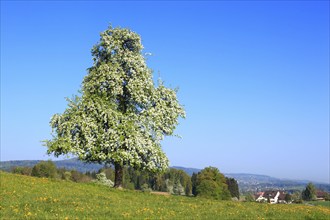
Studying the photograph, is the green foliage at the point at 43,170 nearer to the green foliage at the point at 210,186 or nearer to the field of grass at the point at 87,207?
the green foliage at the point at 210,186

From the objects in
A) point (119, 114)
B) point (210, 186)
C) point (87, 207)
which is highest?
point (119, 114)

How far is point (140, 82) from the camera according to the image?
42844mm

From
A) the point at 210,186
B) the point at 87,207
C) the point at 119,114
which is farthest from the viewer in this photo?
the point at 210,186

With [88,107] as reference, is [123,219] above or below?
below

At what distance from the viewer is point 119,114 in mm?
41500

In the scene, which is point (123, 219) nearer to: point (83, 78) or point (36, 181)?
point (36, 181)

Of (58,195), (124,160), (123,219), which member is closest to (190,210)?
(123,219)

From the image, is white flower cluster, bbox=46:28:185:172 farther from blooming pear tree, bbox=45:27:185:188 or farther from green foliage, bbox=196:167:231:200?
green foliage, bbox=196:167:231:200

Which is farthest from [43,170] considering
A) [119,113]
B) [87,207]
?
[87,207]

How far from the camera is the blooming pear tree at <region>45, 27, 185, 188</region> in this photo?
134ft

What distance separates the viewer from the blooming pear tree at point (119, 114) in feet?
134

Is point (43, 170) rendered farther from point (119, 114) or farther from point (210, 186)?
point (119, 114)

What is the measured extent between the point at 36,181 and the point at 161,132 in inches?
530

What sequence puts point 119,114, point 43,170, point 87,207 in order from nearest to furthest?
1. point 87,207
2. point 119,114
3. point 43,170
